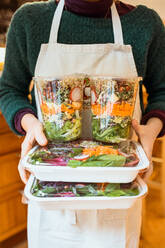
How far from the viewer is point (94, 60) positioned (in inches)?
26.1

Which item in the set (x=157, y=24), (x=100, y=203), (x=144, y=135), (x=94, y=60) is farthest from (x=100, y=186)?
(x=157, y=24)

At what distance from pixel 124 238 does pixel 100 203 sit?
0.84ft

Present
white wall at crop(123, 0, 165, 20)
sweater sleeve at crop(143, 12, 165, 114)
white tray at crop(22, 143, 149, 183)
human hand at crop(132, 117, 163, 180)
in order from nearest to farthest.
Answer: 1. white tray at crop(22, 143, 149, 183)
2. human hand at crop(132, 117, 163, 180)
3. sweater sleeve at crop(143, 12, 165, 114)
4. white wall at crop(123, 0, 165, 20)

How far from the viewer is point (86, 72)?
2.17 ft

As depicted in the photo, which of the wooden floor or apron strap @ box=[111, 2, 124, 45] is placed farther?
the wooden floor

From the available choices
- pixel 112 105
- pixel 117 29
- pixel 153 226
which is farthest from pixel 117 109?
pixel 153 226

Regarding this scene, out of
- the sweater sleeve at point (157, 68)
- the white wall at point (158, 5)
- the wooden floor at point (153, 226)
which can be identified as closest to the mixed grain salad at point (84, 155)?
the sweater sleeve at point (157, 68)

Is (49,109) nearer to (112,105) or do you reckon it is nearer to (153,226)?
(112,105)

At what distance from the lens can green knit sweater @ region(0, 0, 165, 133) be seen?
0.66 m

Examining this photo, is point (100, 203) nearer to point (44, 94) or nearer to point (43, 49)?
point (44, 94)

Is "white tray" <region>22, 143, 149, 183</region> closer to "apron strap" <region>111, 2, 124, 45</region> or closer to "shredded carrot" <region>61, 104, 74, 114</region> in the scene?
"shredded carrot" <region>61, 104, 74, 114</region>

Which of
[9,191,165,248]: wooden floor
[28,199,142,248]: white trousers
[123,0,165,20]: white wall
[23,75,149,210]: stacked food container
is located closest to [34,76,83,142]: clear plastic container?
[23,75,149,210]: stacked food container

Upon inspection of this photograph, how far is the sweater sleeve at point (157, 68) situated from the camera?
2.29 ft

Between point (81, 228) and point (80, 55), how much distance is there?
1.53ft
